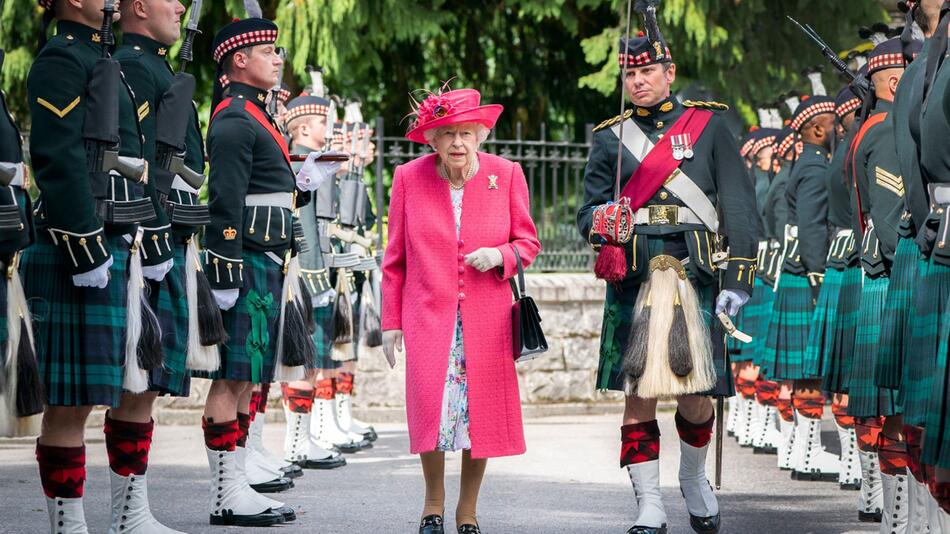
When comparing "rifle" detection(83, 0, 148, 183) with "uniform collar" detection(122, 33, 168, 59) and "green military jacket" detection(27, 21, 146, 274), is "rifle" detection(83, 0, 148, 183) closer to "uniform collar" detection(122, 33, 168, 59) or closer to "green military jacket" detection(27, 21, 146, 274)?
"green military jacket" detection(27, 21, 146, 274)

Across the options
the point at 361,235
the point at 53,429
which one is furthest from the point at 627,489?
the point at 53,429

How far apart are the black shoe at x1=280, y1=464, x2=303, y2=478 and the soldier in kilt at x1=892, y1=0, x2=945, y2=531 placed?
4312 millimetres

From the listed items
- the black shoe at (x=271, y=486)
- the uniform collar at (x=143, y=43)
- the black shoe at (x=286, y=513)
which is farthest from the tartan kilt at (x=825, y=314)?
the uniform collar at (x=143, y=43)

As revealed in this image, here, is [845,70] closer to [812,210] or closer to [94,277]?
[812,210]

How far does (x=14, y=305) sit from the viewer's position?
4.86 meters

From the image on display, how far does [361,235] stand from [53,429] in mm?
5792

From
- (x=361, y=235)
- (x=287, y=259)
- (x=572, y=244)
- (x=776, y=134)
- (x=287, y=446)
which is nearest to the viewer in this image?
(x=287, y=259)

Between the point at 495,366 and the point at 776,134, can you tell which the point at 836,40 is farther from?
the point at 495,366

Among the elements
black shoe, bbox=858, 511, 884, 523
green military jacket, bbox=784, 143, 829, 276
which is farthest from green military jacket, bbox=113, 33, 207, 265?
green military jacket, bbox=784, 143, 829, 276

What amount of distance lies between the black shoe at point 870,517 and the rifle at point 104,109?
4.19 meters

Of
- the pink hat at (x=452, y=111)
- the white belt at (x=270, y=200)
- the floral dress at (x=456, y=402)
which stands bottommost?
the floral dress at (x=456, y=402)

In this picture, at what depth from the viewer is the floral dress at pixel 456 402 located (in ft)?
20.4

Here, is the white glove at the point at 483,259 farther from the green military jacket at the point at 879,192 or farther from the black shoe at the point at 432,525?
the green military jacket at the point at 879,192

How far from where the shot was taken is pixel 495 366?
6.30 m
